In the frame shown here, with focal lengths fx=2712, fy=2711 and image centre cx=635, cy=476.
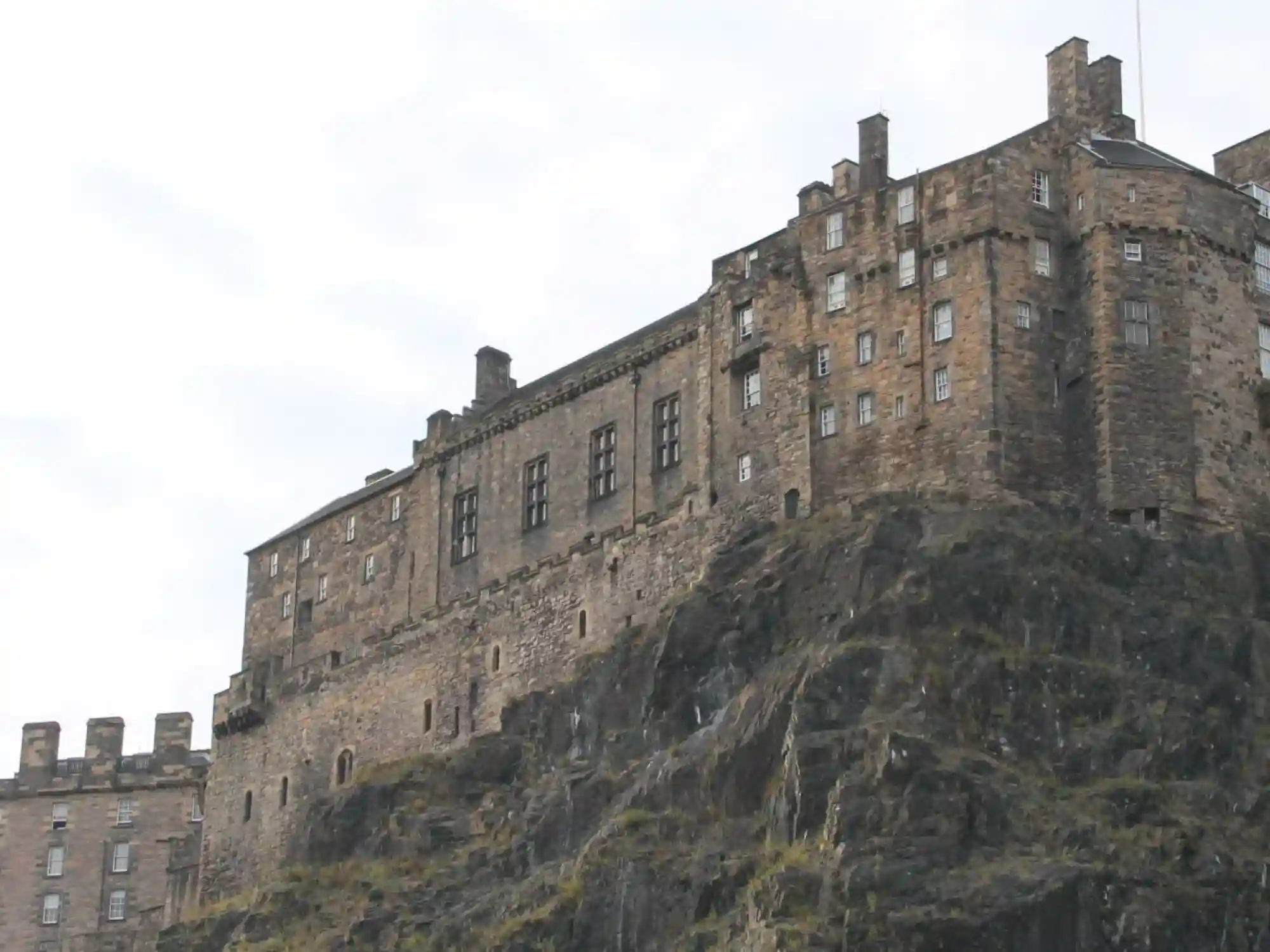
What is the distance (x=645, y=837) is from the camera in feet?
217

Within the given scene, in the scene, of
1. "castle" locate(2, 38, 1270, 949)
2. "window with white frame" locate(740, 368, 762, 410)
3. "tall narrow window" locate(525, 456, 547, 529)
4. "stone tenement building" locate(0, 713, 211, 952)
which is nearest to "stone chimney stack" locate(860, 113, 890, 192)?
"castle" locate(2, 38, 1270, 949)

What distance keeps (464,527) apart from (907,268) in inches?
768

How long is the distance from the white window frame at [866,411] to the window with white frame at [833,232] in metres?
4.77

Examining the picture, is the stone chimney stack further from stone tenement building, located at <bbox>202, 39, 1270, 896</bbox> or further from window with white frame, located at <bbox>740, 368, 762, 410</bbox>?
window with white frame, located at <bbox>740, 368, 762, 410</bbox>

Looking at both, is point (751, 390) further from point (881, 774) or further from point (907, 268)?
point (881, 774)

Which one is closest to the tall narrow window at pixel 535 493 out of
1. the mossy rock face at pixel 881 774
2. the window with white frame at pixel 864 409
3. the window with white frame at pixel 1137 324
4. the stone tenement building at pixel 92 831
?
the mossy rock face at pixel 881 774

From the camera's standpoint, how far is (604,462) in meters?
81.3

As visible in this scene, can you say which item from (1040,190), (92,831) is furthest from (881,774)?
(92,831)

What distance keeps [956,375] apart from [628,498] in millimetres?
12339

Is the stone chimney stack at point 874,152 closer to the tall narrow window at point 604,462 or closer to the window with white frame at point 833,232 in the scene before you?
the window with white frame at point 833,232

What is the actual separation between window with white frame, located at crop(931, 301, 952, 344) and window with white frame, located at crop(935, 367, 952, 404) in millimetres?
919

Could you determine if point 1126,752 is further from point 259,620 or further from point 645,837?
point 259,620

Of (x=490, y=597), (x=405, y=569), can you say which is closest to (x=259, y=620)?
(x=405, y=569)

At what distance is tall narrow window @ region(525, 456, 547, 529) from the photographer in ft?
273
